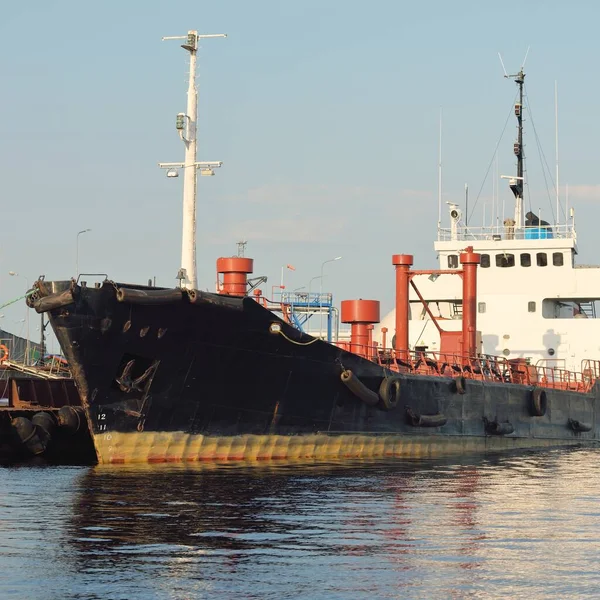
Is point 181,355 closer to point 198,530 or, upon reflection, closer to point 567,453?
point 198,530

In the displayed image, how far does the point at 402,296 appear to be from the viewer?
1239 inches

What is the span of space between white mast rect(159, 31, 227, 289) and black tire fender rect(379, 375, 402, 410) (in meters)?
5.23

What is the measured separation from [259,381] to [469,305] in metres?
9.62

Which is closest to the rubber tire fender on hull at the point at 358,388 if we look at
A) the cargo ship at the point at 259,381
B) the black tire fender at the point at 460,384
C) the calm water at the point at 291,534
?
the cargo ship at the point at 259,381

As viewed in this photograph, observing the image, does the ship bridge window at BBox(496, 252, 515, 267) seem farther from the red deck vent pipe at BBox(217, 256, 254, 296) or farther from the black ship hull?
the red deck vent pipe at BBox(217, 256, 254, 296)


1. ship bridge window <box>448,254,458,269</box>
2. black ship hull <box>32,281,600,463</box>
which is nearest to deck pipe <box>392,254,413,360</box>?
black ship hull <box>32,281,600,463</box>

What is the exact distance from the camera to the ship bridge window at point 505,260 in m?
38.9

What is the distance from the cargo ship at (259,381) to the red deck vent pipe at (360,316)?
4 cm

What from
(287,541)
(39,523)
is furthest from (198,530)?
(39,523)

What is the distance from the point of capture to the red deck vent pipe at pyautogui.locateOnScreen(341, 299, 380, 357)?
30500 mm

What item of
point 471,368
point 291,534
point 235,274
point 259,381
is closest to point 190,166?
point 235,274

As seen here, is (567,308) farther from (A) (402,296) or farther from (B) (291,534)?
(B) (291,534)

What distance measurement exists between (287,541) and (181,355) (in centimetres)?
893

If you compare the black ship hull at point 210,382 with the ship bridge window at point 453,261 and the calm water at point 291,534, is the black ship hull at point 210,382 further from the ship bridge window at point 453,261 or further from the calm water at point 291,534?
the ship bridge window at point 453,261
